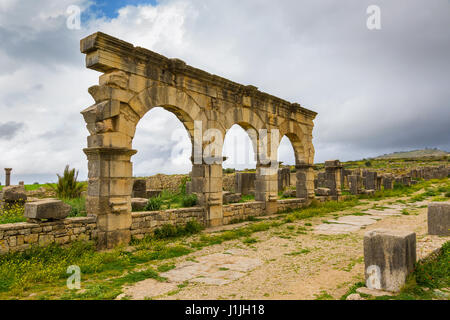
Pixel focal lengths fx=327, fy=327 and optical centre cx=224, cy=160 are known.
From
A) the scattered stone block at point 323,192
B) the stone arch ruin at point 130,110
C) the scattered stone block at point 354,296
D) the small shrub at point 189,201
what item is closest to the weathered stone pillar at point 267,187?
the stone arch ruin at point 130,110

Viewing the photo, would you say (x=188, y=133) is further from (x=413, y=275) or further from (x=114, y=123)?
(x=413, y=275)

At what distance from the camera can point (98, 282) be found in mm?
4793

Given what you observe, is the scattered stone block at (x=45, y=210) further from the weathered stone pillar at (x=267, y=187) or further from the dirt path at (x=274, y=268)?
the weathered stone pillar at (x=267, y=187)

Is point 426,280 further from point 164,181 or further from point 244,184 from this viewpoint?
point 164,181

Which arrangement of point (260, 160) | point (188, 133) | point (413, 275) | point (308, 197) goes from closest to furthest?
point (413, 275), point (188, 133), point (260, 160), point (308, 197)

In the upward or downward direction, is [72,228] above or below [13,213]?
below

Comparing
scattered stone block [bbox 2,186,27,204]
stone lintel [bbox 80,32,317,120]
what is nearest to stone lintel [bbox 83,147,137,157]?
stone lintel [bbox 80,32,317,120]

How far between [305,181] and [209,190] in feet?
21.3

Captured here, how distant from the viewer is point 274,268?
18.0 ft

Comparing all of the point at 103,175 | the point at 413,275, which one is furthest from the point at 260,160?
the point at 413,275

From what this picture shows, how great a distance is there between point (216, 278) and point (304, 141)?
11.1m

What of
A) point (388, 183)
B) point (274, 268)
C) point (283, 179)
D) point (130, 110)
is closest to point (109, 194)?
point (130, 110)

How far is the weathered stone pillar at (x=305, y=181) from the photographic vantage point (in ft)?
48.3

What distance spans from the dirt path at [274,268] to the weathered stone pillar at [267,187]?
327cm
